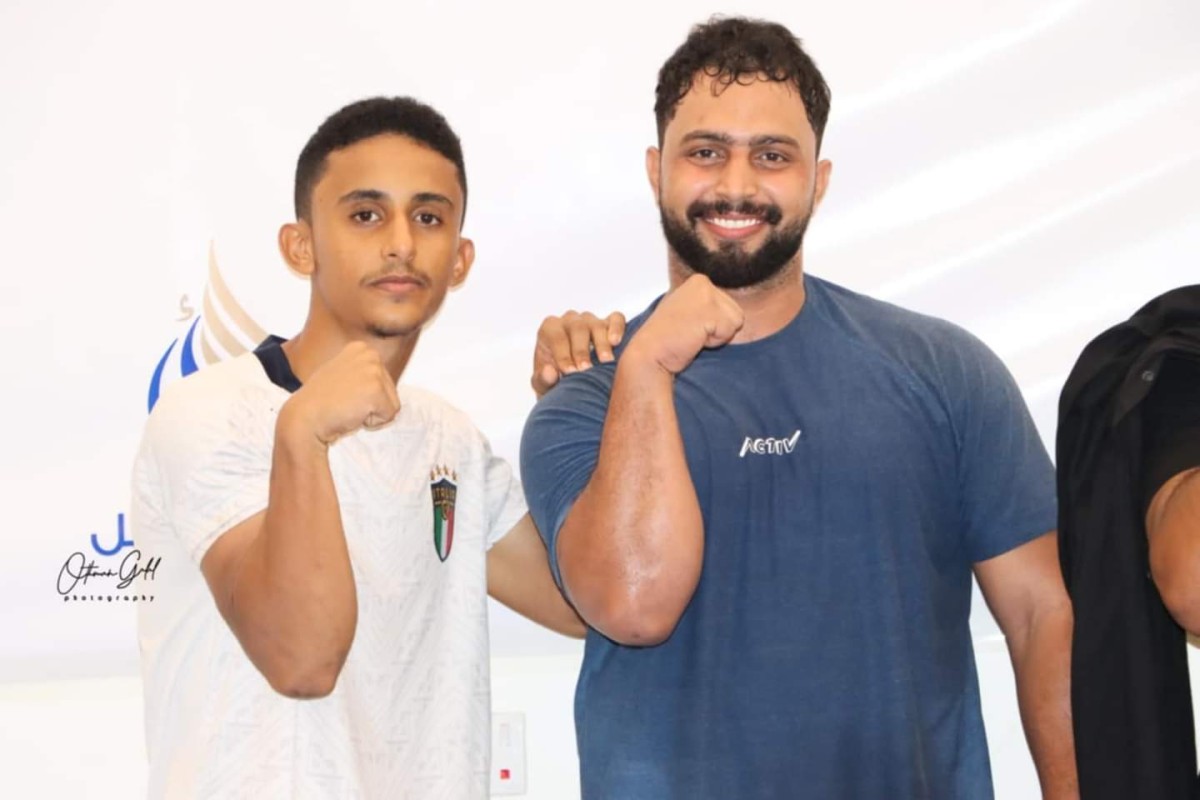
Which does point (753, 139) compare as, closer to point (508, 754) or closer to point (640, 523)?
point (640, 523)

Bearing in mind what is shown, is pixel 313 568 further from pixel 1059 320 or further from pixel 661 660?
pixel 1059 320

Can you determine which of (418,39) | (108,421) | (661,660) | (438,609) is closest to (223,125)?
(418,39)

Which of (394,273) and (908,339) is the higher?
(394,273)

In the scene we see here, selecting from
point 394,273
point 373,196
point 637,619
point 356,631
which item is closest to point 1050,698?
point 637,619

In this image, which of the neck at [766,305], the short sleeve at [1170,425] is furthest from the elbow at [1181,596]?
the neck at [766,305]

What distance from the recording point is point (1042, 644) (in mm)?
1837

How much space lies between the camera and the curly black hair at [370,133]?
206 centimetres

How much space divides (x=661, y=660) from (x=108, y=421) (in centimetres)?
108

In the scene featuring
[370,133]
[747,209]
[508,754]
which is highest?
[370,133]

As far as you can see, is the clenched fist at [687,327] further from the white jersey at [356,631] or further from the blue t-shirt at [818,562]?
the white jersey at [356,631]

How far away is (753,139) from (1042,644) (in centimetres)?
77

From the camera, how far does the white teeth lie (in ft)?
6.20

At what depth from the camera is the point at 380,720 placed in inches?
73.2

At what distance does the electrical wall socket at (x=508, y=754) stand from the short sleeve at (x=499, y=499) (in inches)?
12.8
